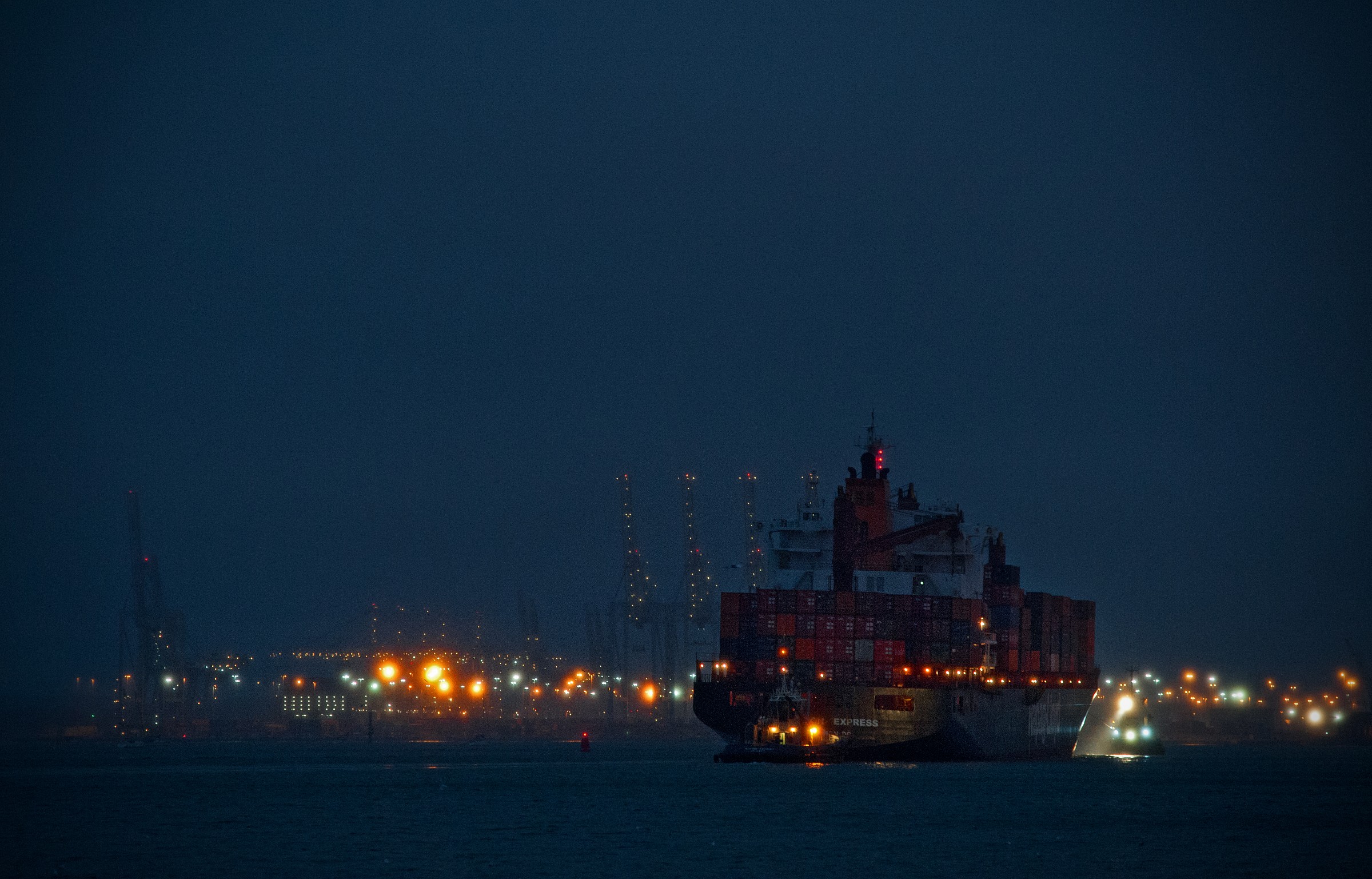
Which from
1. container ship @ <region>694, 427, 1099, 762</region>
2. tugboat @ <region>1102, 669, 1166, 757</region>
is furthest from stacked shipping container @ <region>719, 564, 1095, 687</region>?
tugboat @ <region>1102, 669, 1166, 757</region>

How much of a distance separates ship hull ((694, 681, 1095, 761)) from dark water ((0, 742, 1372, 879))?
4.82ft

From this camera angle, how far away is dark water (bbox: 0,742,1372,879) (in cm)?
5047

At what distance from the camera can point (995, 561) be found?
328 feet

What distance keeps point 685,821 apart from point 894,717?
79.1 ft

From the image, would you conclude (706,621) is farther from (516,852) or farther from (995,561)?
(516,852)

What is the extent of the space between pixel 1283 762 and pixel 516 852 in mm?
96962

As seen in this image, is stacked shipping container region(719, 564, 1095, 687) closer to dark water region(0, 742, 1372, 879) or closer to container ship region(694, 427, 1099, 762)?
container ship region(694, 427, 1099, 762)

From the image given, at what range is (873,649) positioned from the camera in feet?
279

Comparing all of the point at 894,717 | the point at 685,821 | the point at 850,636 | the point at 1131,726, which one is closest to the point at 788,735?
the point at 894,717

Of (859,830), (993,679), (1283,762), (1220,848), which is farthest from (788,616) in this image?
(1283,762)

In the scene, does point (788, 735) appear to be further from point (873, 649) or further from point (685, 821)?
point (685, 821)

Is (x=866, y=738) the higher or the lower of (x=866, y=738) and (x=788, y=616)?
the lower

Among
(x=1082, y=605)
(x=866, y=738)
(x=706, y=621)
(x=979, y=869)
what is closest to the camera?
(x=979, y=869)

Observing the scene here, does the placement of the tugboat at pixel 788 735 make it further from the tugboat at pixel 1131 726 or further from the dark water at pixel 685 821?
the tugboat at pixel 1131 726
